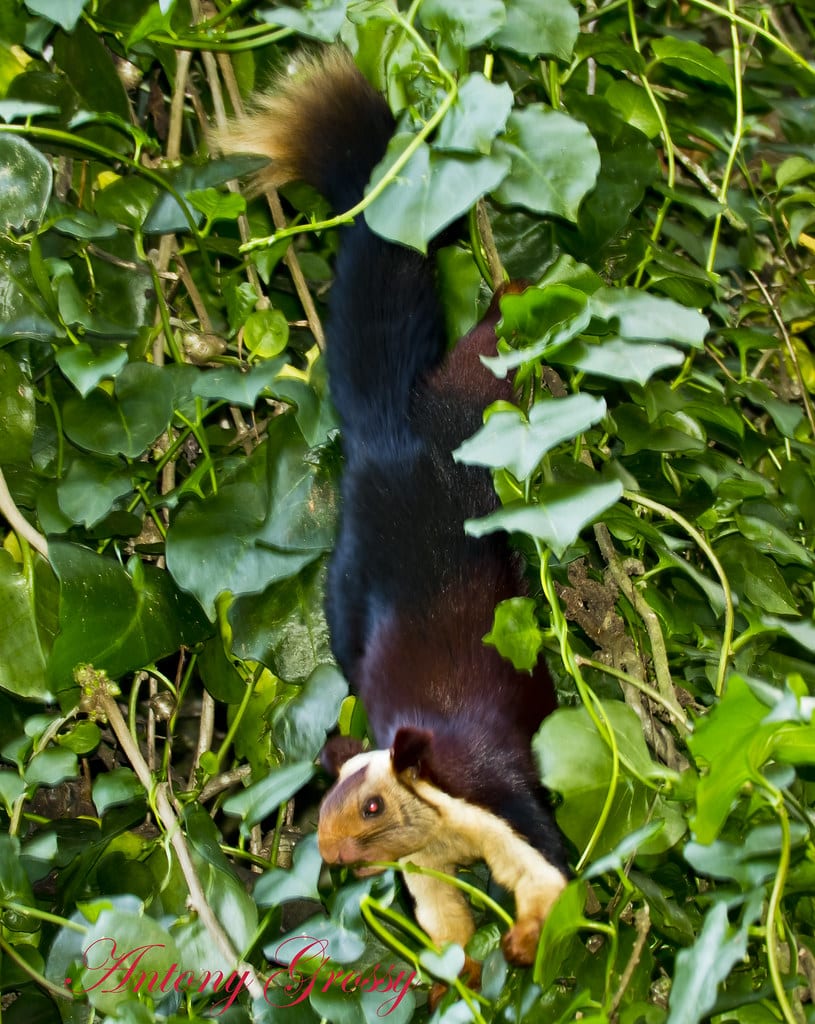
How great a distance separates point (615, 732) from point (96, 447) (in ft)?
2.04

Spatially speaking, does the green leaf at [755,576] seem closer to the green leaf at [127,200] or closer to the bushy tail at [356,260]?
the bushy tail at [356,260]

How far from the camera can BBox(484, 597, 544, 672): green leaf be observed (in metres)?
1.00

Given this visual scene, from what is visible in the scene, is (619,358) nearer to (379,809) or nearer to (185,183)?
(379,809)

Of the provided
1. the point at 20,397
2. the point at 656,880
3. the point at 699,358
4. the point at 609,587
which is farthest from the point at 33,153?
the point at 656,880

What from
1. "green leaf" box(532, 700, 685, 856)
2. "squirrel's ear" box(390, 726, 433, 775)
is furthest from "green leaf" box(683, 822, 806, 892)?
"squirrel's ear" box(390, 726, 433, 775)

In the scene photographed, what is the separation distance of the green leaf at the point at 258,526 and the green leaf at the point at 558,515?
1.33 ft

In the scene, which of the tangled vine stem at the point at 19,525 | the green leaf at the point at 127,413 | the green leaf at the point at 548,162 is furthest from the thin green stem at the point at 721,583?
the tangled vine stem at the point at 19,525

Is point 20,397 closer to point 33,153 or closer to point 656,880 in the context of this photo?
point 33,153

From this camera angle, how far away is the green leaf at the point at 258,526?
120 centimetres

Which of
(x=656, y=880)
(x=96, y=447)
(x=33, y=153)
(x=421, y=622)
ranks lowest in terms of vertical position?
(x=656, y=880)

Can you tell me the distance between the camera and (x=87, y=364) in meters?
1.20

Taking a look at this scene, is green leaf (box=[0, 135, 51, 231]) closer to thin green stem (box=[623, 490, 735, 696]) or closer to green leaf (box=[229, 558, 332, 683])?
green leaf (box=[229, 558, 332, 683])

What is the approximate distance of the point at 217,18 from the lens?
1341 millimetres

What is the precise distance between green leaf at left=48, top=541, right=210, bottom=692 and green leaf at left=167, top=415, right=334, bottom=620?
0.23 ft
